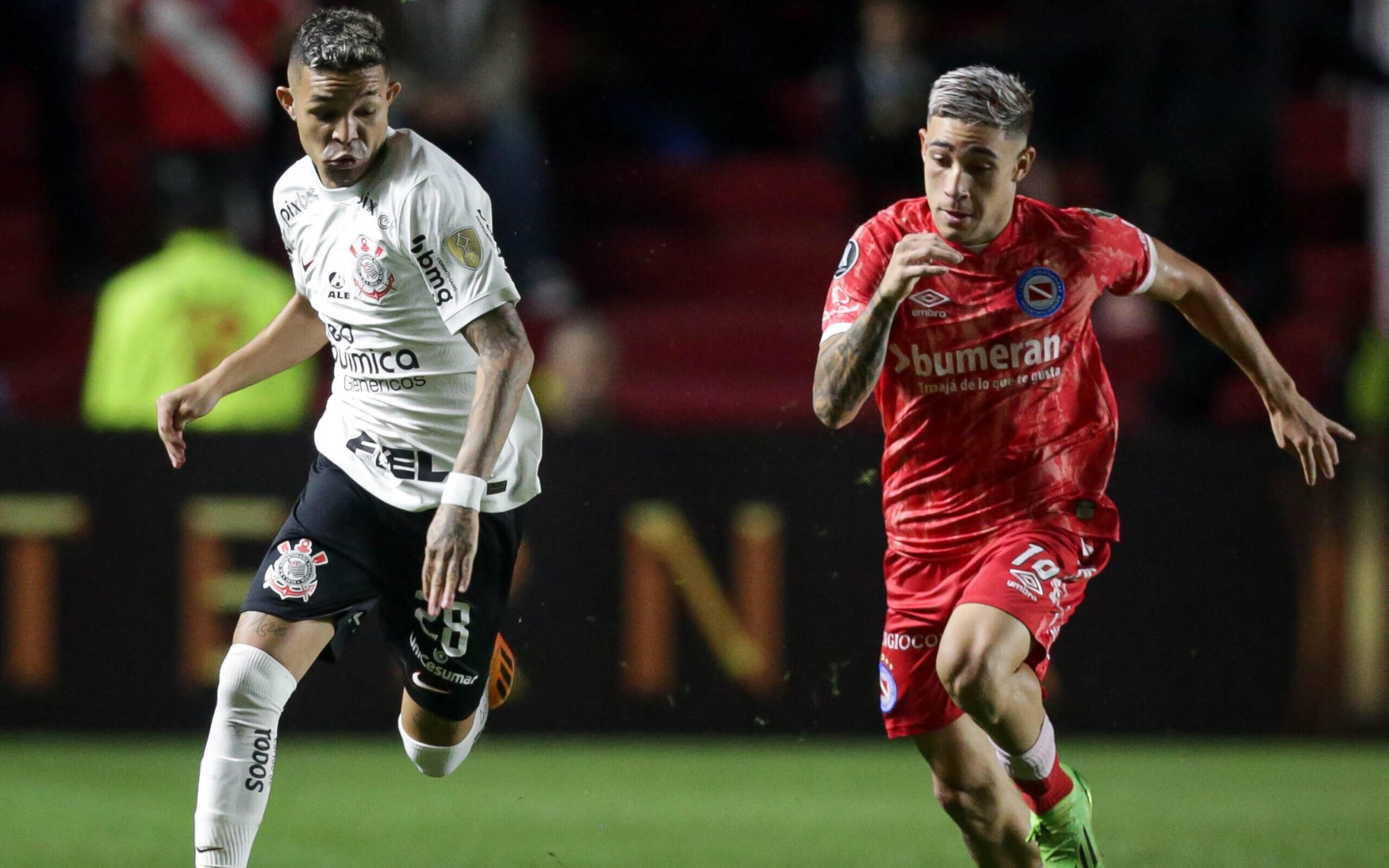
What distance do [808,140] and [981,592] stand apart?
909 cm

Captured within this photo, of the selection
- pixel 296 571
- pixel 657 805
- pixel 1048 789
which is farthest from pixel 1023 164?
pixel 657 805

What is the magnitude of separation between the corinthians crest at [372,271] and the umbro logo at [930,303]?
1.37 metres

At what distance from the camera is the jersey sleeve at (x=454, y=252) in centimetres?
514

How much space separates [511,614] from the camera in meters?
9.48

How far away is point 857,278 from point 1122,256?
2.42 ft

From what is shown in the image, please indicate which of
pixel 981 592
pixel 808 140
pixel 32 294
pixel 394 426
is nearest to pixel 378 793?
pixel 394 426

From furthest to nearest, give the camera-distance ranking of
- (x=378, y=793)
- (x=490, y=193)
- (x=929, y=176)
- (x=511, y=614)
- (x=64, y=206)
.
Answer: (x=64, y=206)
(x=490, y=193)
(x=511, y=614)
(x=378, y=793)
(x=929, y=176)

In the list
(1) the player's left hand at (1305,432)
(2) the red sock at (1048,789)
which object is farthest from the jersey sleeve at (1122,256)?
(2) the red sock at (1048,789)

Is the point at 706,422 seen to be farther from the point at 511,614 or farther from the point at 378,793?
the point at 378,793

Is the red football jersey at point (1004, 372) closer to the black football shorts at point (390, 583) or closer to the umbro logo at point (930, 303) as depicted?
the umbro logo at point (930, 303)

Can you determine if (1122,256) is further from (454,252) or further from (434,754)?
(434,754)

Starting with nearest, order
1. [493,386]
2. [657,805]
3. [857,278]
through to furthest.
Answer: [493,386]
[857,278]
[657,805]

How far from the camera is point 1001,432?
547 centimetres

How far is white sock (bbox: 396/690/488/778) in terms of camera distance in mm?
6047
